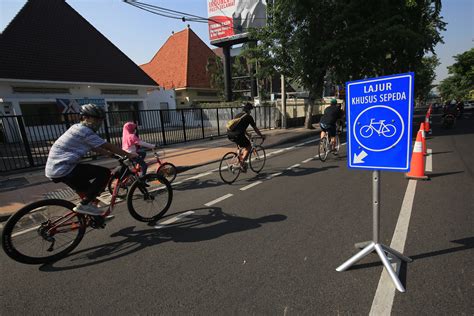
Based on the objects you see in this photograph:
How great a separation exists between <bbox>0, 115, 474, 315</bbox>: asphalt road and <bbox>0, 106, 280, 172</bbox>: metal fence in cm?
654

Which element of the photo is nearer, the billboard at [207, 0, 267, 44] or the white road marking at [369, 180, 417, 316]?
the white road marking at [369, 180, 417, 316]

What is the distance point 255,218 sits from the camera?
4254 millimetres

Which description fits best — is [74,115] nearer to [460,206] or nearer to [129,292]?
[129,292]

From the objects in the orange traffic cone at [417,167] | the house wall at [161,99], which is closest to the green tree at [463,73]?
the house wall at [161,99]

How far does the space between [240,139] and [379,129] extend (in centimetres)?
425

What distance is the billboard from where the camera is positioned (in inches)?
840

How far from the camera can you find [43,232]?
3326 mm

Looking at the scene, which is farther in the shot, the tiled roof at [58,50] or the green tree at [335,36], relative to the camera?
the tiled roof at [58,50]

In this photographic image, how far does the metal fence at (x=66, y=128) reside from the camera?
8.86 metres

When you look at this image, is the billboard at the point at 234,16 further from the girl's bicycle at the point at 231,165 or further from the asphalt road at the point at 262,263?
the asphalt road at the point at 262,263

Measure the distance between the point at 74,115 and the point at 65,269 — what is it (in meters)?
8.36

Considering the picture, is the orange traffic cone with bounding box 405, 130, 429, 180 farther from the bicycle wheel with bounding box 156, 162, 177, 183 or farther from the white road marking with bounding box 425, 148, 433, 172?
the bicycle wheel with bounding box 156, 162, 177, 183

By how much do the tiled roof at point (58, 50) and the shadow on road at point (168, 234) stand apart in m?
17.4

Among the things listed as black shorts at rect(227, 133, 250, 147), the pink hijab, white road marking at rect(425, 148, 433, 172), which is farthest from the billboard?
Answer: the pink hijab
